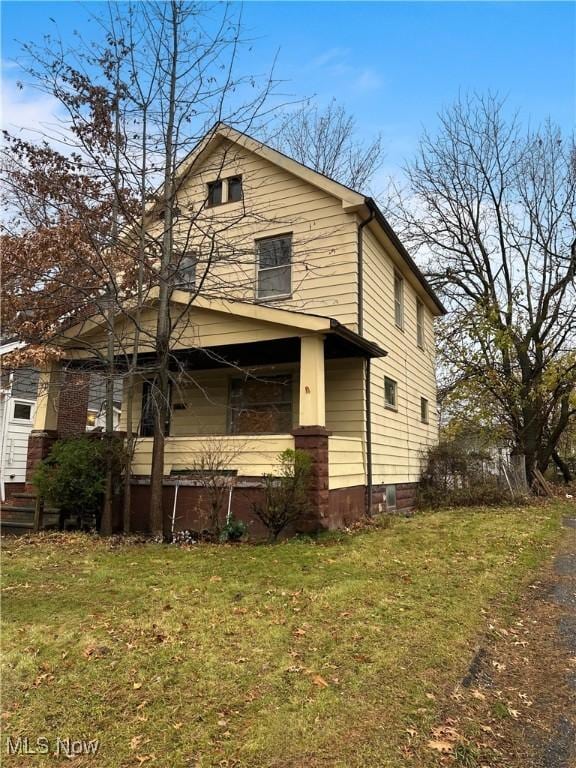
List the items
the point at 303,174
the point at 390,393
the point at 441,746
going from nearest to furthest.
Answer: the point at 441,746
the point at 303,174
the point at 390,393

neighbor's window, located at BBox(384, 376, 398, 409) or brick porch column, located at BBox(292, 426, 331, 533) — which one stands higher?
neighbor's window, located at BBox(384, 376, 398, 409)

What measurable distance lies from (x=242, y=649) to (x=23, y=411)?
16.1 metres

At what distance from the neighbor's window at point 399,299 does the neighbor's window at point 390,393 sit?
1708 mm

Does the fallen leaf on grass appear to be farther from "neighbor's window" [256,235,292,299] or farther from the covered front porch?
"neighbor's window" [256,235,292,299]

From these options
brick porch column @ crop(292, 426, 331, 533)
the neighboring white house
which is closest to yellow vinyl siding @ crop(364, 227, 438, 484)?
brick porch column @ crop(292, 426, 331, 533)

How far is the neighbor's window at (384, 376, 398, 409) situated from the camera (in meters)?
12.3

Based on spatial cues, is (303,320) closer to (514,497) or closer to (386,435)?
(386,435)

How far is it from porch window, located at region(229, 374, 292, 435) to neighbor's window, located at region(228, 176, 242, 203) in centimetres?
444

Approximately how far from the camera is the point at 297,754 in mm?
2695

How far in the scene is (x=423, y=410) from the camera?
15.9m

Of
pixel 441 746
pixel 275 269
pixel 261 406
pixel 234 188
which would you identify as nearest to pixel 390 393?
pixel 261 406

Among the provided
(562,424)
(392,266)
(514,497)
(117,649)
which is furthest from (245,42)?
(562,424)

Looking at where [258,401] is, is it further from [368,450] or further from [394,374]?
[394,374]

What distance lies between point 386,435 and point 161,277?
6.18m
